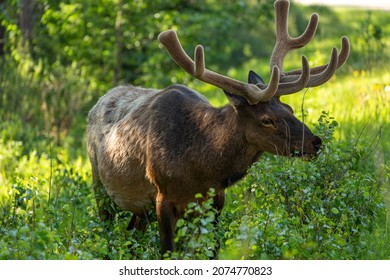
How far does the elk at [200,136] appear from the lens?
752cm

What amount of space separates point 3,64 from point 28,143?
240cm

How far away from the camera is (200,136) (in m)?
7.88

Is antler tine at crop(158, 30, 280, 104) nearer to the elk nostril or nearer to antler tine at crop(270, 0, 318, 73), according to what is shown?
the elk nostril

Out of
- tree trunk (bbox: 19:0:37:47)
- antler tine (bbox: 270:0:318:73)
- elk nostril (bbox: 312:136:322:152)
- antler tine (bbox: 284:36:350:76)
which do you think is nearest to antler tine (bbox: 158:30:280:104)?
elk nostril (bbox: 312:136:322:152)

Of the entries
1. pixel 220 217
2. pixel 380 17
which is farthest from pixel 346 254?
pixel 380 17

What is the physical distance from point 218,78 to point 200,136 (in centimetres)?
52

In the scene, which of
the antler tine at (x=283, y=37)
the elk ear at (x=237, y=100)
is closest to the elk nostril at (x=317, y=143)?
the elk ear at (x=237, y=100)

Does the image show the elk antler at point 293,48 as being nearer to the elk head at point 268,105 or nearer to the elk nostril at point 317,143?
the elk head at point 268,105

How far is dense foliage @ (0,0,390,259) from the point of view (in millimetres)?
6945

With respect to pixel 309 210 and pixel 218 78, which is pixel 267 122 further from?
pixel 309 210

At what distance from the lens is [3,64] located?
15383mm

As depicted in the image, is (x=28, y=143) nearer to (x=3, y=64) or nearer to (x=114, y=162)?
(x=3, y=64)

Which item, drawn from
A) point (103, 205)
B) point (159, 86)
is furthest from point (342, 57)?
point (159, 86)

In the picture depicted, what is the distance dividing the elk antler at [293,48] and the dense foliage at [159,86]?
13.9 inches
